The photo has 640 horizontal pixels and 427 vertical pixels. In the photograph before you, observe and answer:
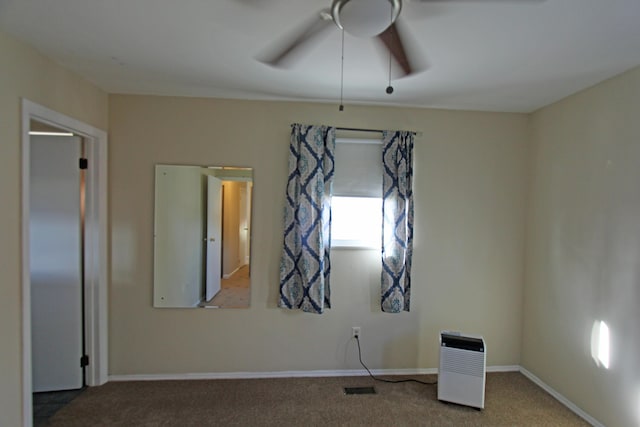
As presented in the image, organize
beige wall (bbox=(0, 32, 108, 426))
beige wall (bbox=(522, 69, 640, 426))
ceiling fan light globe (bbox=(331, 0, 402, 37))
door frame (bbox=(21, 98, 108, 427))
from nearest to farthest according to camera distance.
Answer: ceiling fan light globe (bbox=(331, 0, 402, 37)), beige wall (bbox=(0, 32, 108, 426)), beige wall (bbox=(522, 69, 640, 426)), door frame (bbox=(21, 98, 108, 427))

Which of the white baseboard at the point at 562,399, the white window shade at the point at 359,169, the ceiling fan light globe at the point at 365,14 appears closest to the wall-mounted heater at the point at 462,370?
the white baseboard at the point at 562,399

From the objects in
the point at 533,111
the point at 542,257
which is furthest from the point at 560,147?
the point at 542,257

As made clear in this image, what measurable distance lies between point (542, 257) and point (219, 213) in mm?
2933

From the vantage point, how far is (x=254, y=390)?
260cm

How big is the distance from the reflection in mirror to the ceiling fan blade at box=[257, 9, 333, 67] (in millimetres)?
1081

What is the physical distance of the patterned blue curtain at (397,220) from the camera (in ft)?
9.14

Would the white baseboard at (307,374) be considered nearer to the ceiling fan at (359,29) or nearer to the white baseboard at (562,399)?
the white baseboard at (562,399)

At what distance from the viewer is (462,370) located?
7.95 ft

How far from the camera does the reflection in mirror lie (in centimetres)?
273

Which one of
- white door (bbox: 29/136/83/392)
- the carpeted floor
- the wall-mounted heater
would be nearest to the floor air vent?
the carpeted floor

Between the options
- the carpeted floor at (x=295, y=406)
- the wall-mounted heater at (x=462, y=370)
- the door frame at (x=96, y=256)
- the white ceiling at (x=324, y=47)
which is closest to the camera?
the white ceiling at (x=324, y=47)

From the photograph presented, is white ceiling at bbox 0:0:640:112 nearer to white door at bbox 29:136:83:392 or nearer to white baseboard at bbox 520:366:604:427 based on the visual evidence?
white door at bbox 29:136:83:392

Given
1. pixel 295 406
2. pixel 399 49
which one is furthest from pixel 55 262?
pixel 399 49

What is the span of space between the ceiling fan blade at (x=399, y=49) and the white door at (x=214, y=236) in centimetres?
177
